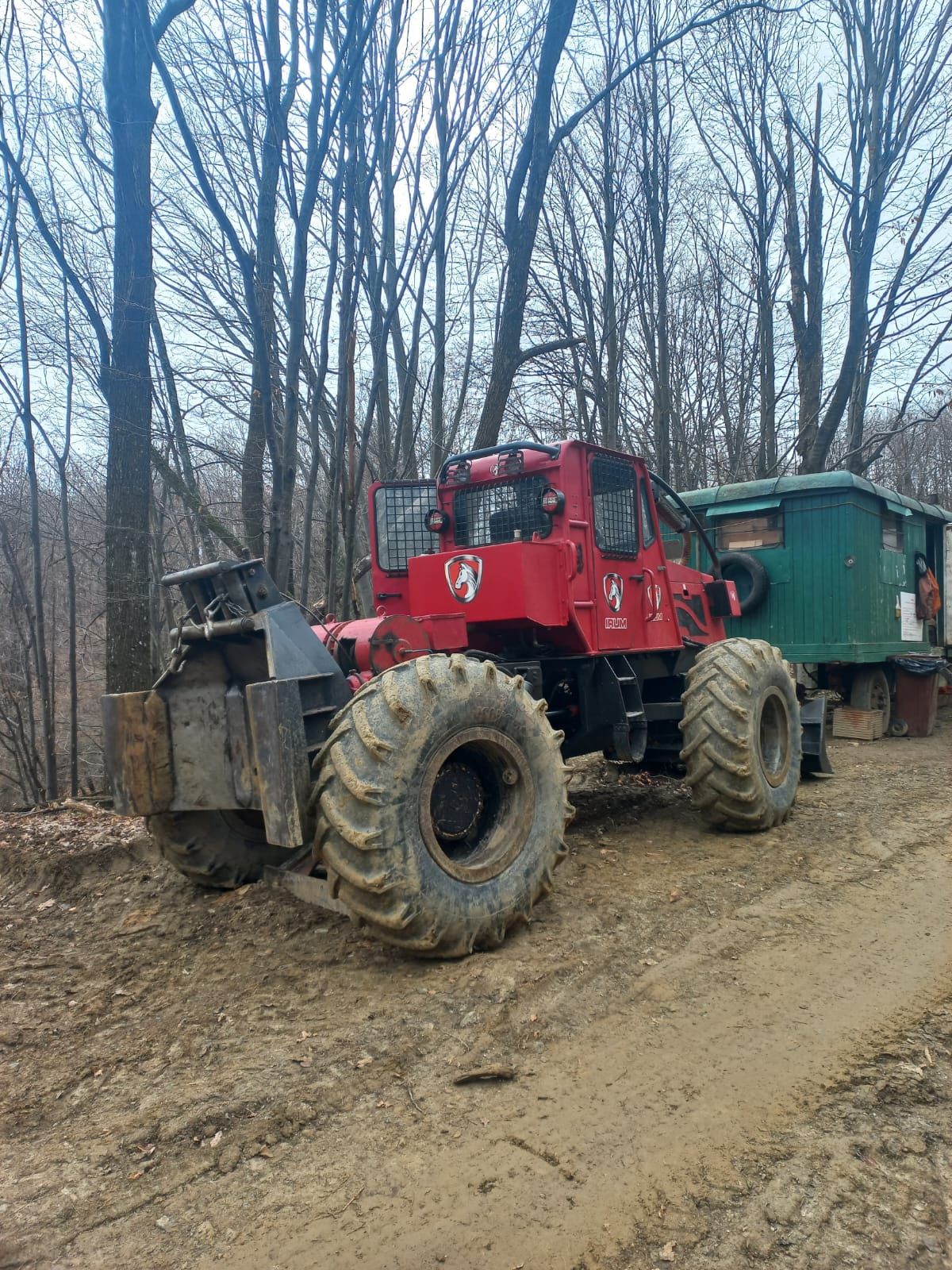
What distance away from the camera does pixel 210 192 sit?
28.9 ft

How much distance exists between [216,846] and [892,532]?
11187 mm

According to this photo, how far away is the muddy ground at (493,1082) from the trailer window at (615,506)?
→ 7.77ft

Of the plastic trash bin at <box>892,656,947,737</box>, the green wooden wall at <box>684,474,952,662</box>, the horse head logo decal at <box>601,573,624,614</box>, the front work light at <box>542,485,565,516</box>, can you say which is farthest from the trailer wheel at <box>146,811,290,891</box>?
the plastic trash bin at <box>892,656,947,737</box>

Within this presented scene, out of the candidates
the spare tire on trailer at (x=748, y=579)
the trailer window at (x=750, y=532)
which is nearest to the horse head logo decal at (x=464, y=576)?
the spare tire on trailer at (x=748, y=579)

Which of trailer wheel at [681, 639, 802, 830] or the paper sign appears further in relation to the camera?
the paper sign

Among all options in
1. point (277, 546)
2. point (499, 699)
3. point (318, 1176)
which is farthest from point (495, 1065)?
point (277, 546)

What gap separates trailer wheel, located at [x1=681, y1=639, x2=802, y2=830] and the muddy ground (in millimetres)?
895

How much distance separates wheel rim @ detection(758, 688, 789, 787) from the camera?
712 centimetres

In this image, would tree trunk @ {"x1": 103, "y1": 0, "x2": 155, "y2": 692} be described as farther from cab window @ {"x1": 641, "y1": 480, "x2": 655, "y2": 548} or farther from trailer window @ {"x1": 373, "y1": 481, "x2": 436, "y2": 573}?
cab window @ {"x1": 641, "y1": 480, "x2": 655, "y2": 548}

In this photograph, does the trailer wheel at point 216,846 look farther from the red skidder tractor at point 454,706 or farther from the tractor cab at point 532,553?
the tractor cab at point 532,553

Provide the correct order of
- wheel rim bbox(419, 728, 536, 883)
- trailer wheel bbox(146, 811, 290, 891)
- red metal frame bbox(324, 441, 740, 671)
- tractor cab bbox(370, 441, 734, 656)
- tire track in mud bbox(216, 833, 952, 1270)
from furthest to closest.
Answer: tractor cab bbox(370, 441, 734, 656), red metal frame bbox(324, 441, 740, 671), trailer wheel bbox(146, 811, 290, 891), wheel rim bbox(419, 728, 536, 883), tire track in mud bbox(216, 833, 952, 1270)

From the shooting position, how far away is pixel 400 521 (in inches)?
265

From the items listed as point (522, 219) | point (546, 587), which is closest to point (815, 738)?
point (546, 587)

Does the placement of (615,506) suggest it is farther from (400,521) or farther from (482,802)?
(482,802)
